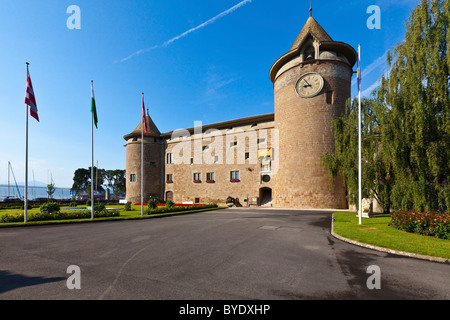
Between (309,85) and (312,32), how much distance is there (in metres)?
7.01

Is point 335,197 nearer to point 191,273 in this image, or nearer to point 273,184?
point 273,184

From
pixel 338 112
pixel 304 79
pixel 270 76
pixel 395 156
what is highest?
pixel 270 76

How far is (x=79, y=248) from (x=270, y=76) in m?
33.4

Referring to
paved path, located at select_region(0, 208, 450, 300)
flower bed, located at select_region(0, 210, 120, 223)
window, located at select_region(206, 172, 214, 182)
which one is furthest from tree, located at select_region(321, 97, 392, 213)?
window, located at select_region(206, 172, 214, 182)

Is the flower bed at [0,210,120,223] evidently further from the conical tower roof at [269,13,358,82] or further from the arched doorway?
the conical tower roof at [269,13,358,82]

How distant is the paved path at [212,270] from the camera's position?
4250 mm

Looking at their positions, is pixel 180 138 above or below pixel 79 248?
above

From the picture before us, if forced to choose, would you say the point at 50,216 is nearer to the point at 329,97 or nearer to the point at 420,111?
the point at 420,111

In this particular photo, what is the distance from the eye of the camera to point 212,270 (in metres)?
5.47

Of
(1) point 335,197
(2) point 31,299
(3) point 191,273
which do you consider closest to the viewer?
(2) point 31,299

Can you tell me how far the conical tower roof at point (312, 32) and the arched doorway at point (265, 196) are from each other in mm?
21103

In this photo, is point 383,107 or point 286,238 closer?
point 286,238

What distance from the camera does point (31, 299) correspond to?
3998 millimetres

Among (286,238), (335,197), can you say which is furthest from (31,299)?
(335,197)
